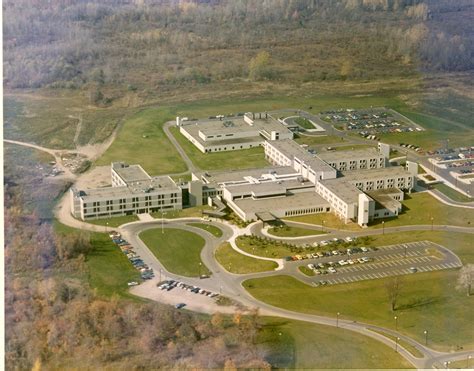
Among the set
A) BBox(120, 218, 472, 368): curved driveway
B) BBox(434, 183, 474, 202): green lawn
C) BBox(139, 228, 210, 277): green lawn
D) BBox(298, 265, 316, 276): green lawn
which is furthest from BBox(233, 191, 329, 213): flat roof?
BBox(434, 183, 474, 202): green lawn

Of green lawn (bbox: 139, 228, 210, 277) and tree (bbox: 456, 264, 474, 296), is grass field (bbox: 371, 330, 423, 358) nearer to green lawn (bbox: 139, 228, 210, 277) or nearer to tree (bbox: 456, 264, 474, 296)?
tree (bbox: 456, 264, 474, 296)

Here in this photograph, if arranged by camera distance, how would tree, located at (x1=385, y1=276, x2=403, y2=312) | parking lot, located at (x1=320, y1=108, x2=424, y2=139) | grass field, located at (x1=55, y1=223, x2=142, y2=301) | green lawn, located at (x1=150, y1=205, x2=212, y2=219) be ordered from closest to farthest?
1. tree, located at (x1=385, y1=276, x2=403, y2=312)
2. grass field, located at (x1=55, y1=223, x2=142, y2=301)
3. green lawn, located at (x1=150, y1=205, x2=212, y2=219)
4. parking lot, located at (x1=320, y1=108, x2=424, y2=139)

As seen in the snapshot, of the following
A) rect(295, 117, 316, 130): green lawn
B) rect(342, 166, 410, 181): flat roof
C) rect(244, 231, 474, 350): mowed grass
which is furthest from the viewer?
rect(295, 117, 316, 130): green lawn

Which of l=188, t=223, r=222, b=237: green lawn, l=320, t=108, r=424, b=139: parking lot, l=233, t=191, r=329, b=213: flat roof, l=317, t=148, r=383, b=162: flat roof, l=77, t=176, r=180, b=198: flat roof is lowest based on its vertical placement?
l=320, t=108, r=424, b=139: parking lot

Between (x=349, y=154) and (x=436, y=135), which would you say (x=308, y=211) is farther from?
(x=436, y=135)

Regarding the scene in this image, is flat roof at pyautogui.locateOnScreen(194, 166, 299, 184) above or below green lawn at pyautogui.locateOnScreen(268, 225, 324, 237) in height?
above

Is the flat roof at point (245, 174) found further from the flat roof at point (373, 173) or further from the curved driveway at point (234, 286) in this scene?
the curved driveway at point (234, 286)
